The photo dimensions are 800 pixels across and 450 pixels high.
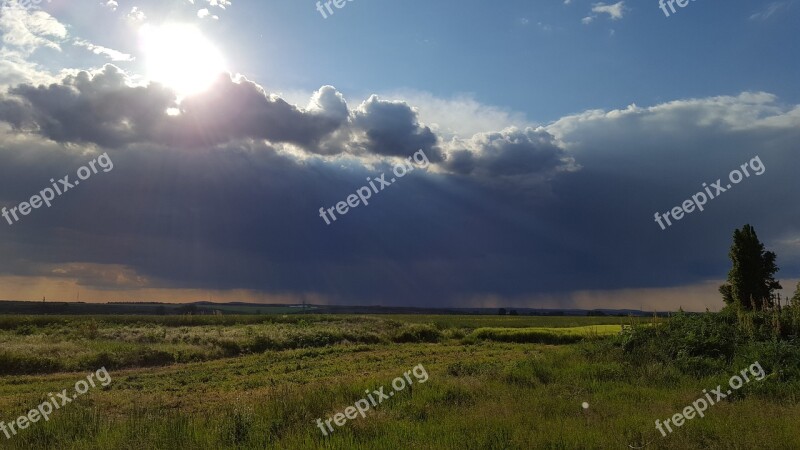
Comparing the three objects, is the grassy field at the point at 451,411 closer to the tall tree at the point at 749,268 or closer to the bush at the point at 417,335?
the bush at the point at 417,335

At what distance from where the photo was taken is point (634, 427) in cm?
941

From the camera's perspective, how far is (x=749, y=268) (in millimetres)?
47562

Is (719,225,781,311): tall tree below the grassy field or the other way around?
the other way around

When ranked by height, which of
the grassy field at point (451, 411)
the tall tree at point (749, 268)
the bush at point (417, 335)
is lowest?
the bush at point (417, 335)

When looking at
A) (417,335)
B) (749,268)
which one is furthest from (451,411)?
(749,268)

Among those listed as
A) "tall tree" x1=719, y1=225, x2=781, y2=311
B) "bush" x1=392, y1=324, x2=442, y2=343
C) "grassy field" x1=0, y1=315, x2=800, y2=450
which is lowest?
"bush" x1=392, y1=324, x2=442, y2=343

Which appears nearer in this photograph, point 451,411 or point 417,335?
point 451,411

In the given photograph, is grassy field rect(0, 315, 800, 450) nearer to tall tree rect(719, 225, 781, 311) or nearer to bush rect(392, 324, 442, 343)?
bush rect(392, 324, 442, 343)

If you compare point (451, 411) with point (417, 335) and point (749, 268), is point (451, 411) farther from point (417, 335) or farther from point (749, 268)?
point (749, 268)

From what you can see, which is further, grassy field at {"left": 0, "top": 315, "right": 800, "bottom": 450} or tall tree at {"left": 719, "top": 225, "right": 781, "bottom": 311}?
tall tree at {"left": 719, "top": 225, "right": 781, "bottom": 311}

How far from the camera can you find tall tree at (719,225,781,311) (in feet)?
154

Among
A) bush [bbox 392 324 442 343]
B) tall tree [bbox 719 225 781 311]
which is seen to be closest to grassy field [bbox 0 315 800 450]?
bush [bbox 392 324 442 343]

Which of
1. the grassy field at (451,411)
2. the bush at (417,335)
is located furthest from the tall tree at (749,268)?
the grassy field at (451,411)

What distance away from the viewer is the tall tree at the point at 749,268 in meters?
46.9
